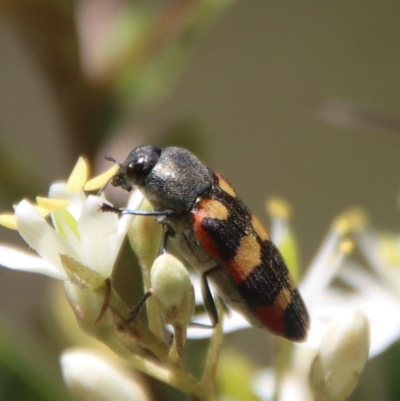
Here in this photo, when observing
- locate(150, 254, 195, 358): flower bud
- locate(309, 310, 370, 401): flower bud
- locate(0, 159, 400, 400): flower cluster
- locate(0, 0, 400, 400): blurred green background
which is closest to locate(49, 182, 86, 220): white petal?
locate(0, 159, 400, 400): flower cluster

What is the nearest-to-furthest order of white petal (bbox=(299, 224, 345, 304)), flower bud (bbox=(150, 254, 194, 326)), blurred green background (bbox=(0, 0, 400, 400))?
flower bud (bbox=(150, 254, 194, 326))
white petal (bbox=(299, 224, 345, 304))
blurred green background (bbox=(0, 0, 400, 400))

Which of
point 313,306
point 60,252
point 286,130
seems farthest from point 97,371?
point 286,130

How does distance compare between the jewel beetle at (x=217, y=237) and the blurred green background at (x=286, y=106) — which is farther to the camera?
the blurred green background at (x=286, y=106)

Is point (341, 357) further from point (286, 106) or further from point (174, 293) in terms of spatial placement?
point (286, 106)

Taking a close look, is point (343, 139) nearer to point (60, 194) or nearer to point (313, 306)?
point (313, 306)

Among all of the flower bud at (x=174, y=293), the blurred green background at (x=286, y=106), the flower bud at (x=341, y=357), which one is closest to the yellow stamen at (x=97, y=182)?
the flower bud at (x=174, y=293)

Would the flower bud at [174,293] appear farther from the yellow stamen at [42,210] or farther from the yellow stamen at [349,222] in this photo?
the yellow stamen at [349,222]

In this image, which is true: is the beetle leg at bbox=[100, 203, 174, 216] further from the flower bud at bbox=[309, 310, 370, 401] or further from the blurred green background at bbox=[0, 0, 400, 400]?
the blurred green background at bbox=[0, 0, 400, 400]
